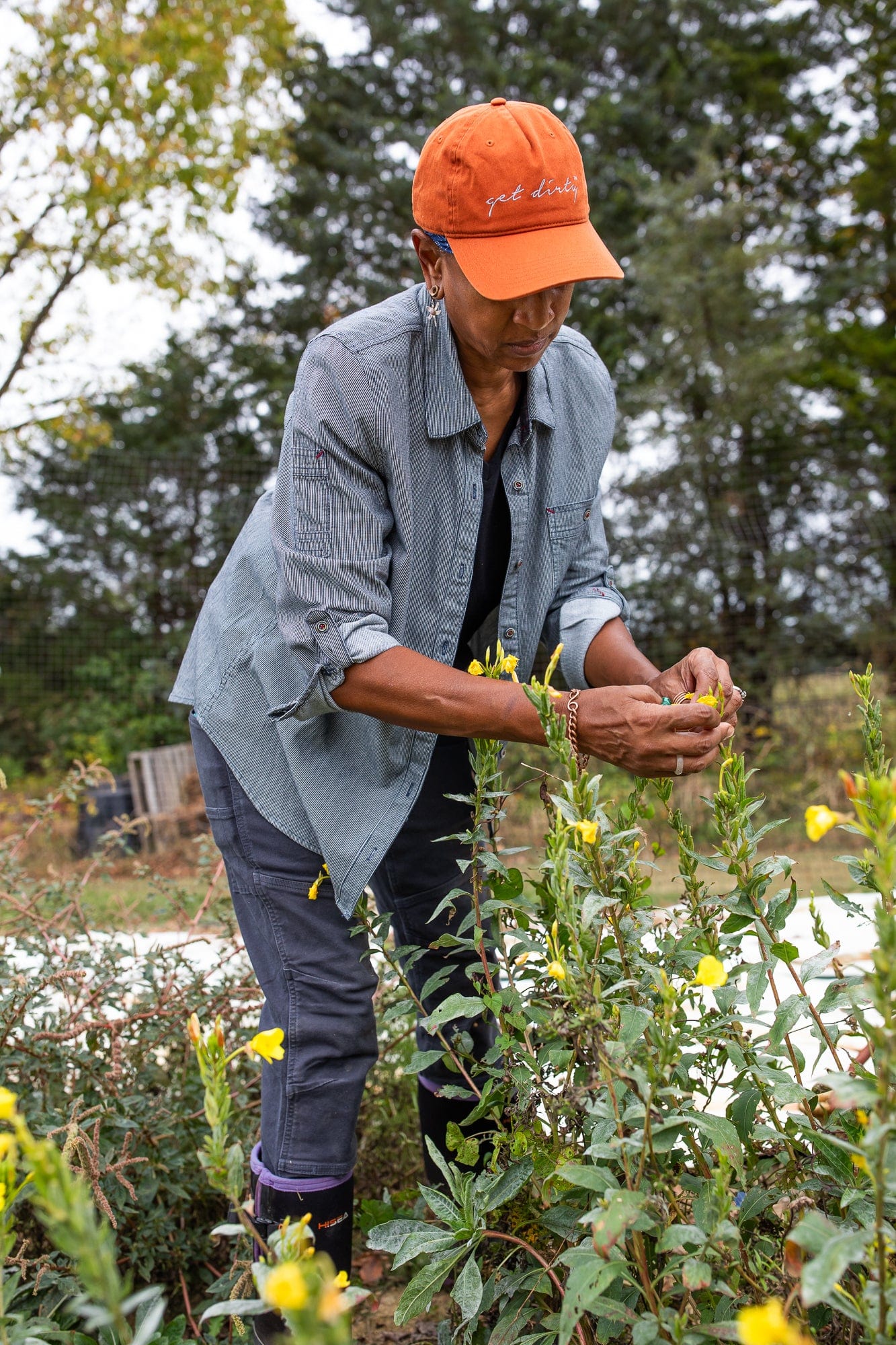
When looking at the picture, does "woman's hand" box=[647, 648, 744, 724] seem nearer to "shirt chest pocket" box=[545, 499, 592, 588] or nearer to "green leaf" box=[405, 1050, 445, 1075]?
"shirt chest pocket" box=[545, 499, 592, 588]

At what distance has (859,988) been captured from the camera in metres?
1.22

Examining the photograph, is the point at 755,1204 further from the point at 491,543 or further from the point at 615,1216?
the point at 491,543

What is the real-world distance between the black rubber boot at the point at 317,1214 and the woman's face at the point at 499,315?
4.04 feet

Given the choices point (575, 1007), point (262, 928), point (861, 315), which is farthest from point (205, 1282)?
point (861, 315)

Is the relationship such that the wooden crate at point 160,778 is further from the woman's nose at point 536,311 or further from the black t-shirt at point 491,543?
the woman's nose at point 536,311

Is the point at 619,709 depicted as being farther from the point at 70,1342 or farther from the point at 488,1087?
the point at 70,1342

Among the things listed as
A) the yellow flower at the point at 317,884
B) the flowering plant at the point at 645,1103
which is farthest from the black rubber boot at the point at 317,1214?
the yellow flower at the point at 317,884

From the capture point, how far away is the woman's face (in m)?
1.49

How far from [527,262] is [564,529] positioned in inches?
20.5

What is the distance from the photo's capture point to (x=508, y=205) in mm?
1460

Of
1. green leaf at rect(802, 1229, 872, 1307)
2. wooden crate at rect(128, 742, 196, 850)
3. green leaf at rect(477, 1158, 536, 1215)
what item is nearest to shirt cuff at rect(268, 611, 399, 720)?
green leaf at rect(477, 1158, 536, 1215)

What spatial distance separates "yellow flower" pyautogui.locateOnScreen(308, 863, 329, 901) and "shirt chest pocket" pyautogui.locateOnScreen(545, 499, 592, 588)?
0.63 metres

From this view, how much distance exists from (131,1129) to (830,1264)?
4.50ft

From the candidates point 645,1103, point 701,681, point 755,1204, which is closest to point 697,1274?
point 645,1103
